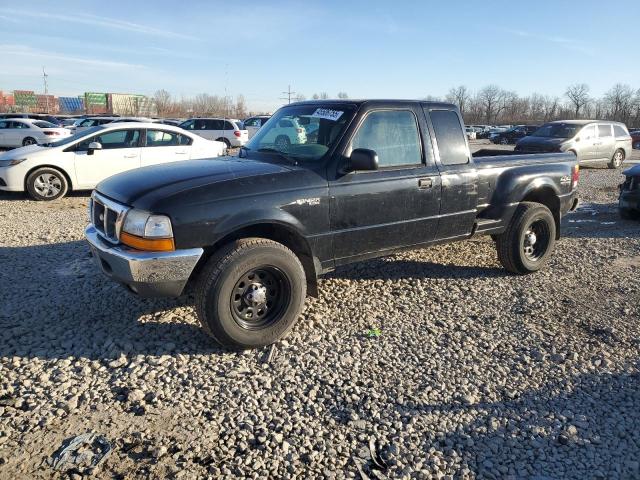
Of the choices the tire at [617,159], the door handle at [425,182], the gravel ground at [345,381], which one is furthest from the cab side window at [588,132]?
the door handle at [425,182]

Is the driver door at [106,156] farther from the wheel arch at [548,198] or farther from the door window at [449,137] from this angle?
the wheel arch at [548,198]

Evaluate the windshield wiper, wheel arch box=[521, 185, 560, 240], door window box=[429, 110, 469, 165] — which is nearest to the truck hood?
the windshield wiper

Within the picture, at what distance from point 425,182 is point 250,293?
201 centimetres

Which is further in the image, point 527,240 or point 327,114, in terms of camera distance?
point 527,240

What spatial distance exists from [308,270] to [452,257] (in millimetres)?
2927

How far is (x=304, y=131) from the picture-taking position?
4660 millimetres

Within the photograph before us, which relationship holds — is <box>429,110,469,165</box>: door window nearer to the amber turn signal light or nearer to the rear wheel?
the amber turn signal light

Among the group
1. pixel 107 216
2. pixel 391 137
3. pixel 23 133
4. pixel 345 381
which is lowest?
pixel 345 381

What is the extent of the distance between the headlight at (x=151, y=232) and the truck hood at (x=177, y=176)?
0.19 m

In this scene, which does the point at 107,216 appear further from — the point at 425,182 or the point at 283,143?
the point at 425,182

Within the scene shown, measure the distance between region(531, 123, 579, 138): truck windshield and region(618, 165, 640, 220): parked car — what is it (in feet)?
27.1

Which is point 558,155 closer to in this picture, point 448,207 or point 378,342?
point 448,207

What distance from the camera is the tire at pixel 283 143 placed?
4.68 m

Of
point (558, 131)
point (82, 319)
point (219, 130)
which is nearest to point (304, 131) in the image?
point (82, 319)
